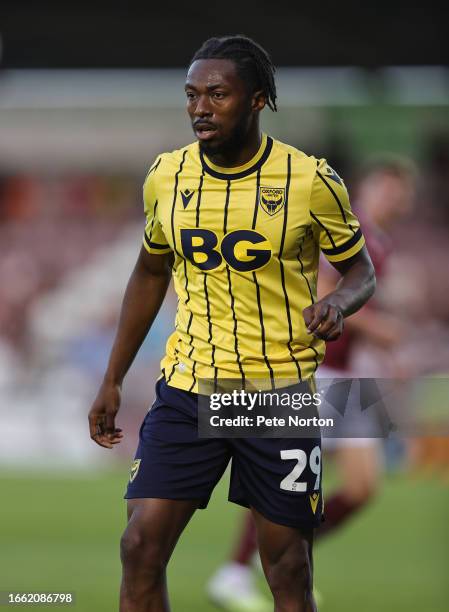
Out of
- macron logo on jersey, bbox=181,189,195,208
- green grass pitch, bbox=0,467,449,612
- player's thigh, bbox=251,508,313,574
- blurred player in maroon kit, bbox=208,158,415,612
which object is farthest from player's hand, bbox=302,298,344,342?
green grass pitch, bbox=0,467,449,612

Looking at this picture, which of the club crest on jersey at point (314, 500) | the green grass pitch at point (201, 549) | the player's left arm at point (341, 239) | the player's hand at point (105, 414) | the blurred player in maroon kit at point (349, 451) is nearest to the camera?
the player's left arm at point (341, 239)

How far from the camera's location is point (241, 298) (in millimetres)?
4750

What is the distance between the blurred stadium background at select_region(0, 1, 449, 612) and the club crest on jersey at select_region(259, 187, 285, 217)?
25.7ft

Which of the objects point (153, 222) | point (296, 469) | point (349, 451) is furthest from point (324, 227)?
point (349, 451)

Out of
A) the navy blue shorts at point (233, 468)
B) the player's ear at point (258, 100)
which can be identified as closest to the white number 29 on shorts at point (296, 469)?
the navy blue shorts at point (233, 468)

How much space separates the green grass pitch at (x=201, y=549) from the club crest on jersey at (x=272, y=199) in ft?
10.0

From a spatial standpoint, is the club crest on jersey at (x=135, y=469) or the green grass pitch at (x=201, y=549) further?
the green grass pitch at (x=201, y=549)

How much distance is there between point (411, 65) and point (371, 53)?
3.58 ft

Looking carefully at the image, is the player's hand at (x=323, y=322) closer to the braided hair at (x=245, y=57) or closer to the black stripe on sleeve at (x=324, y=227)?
the black stripe on sleeve at (x=324, y=227)

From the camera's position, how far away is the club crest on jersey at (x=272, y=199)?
4672 mm

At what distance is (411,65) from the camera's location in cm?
1897

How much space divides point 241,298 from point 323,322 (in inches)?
19.1

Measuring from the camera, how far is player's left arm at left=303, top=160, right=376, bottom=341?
4.66m

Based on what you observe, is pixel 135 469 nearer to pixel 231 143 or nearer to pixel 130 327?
pixel 130 327
